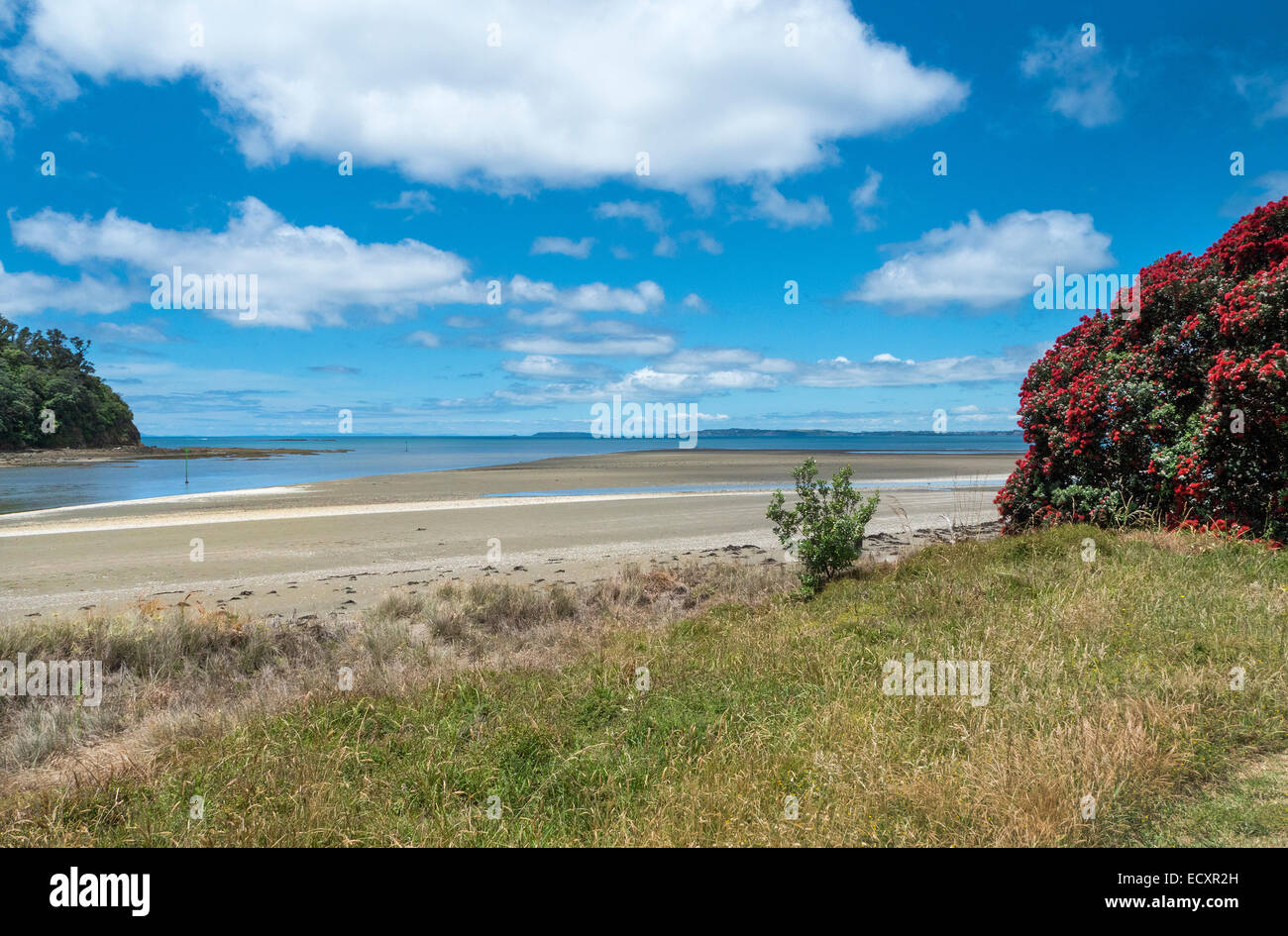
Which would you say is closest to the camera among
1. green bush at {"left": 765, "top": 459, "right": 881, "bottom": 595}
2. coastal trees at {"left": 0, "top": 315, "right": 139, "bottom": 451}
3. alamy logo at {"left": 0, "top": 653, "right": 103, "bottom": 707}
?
alamy logo at {"left": 0, "top": 653, "right": 103, "bottom": 707}

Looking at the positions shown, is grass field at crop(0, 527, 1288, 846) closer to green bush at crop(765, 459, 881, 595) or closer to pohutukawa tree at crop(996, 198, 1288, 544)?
pohutukawa tree at crop(996, 198, 1288, 544)

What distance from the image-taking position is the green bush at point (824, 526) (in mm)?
11367

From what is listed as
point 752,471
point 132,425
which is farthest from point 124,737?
point 132,425

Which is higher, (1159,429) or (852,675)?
(1159,429)

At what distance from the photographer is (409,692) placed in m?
7.09

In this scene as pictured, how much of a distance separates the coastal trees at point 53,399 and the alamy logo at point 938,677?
109330 mm

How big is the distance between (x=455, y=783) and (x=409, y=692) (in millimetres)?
2298

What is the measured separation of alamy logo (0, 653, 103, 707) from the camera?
788 cm

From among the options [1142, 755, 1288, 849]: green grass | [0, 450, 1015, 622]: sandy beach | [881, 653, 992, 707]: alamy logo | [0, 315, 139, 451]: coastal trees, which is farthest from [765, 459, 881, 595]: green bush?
[0, 315, 139, 451]: coastal trees

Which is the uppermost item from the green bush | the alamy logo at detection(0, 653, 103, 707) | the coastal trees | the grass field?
the coastal trees

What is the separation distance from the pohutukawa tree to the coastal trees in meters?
109
